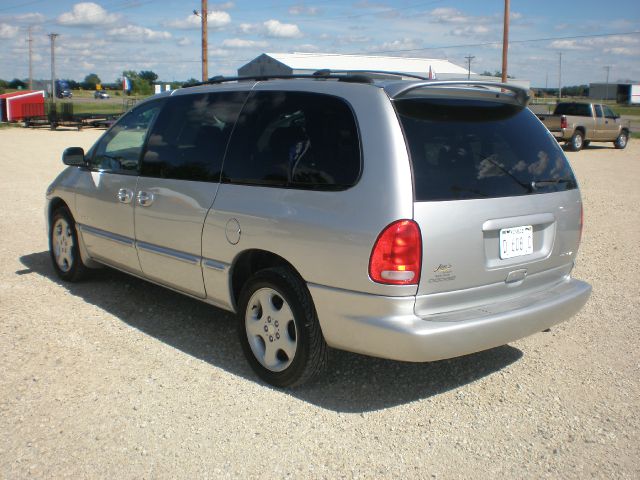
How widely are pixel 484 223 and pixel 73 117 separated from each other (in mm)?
36901

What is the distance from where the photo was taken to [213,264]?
4.45 metres

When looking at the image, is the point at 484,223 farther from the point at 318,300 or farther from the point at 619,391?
the point at 619,391

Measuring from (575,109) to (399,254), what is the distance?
2540 cm

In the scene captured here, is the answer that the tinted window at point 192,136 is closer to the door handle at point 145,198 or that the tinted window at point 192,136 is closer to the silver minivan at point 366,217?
the silver minivan at point 366,217

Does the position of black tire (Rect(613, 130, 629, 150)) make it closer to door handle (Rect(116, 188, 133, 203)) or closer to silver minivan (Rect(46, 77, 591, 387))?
silver minivan (Rect(46, 77, 591, 387))

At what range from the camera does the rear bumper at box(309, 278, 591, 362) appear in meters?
3.50

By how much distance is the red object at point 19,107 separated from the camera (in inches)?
1606

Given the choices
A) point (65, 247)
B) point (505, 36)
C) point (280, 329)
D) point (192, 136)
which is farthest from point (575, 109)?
point (280, 329)

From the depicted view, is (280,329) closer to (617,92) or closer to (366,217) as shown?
(366,217)

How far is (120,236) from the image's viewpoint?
538cm

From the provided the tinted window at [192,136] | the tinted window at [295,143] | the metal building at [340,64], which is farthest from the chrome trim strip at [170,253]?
the metal building at [340,64]

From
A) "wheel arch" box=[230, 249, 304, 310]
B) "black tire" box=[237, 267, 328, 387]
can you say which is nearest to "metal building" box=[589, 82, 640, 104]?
"wheel arch" box=[230, 249, 304, 310]

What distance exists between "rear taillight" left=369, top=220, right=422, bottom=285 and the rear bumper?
11 cm

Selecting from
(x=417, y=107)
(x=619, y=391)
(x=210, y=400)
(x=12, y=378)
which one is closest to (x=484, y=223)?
(x=417, y=107)
